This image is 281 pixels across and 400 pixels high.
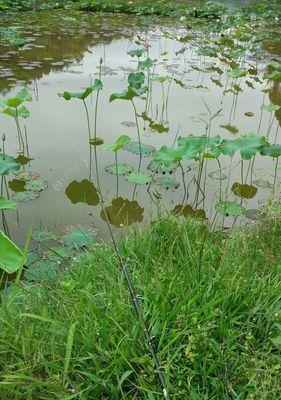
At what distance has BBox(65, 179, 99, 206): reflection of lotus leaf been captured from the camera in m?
2.71

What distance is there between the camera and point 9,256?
960mm

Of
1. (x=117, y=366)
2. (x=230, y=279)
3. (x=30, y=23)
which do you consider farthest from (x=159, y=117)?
(x=30, y=23)

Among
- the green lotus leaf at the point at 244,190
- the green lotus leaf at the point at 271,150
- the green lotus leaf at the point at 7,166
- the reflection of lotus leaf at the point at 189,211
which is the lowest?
the reflection of lotus leaf at the point at 189,211

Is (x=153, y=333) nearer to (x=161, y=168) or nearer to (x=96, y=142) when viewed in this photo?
(x=161, y=168)

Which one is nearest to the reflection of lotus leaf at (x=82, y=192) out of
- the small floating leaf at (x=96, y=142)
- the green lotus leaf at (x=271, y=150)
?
the small floating leaf at (x=96, y=142)

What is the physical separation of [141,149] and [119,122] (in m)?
0.66

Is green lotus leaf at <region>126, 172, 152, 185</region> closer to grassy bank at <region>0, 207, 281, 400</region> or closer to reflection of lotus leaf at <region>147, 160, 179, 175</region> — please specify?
reflection of lotus leaf at <region>147, 160, 179, 175</region>

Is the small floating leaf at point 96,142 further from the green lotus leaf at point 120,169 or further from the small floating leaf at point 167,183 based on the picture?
the small floating leaf at point 167,183

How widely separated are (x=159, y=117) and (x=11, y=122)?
1362mm

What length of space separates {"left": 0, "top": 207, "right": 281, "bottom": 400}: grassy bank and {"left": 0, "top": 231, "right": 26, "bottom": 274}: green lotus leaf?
0.35 metres

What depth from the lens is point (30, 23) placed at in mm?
7707

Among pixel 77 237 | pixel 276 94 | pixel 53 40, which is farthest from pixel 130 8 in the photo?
pixel 77 237

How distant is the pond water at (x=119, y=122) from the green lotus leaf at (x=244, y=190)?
0.05ft

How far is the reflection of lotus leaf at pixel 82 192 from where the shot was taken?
8.90ft
